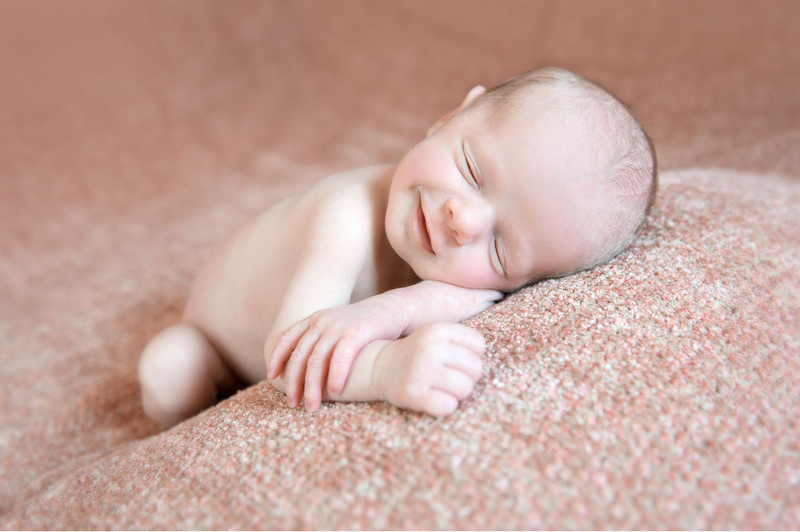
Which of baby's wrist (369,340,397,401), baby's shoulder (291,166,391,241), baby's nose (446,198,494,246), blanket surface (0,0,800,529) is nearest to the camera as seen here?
blanket surface (0,0,800,529)

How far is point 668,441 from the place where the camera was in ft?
1.95

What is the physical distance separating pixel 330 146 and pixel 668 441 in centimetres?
182

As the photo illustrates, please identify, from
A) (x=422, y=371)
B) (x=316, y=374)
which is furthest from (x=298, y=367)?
(x=422, y=371)

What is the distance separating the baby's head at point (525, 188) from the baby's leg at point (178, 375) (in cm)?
44

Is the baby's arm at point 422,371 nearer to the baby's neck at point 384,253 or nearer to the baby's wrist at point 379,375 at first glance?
the baby's wrist at point 379,375

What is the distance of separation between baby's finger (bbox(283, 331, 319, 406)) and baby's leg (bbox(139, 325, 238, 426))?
388 millimetres

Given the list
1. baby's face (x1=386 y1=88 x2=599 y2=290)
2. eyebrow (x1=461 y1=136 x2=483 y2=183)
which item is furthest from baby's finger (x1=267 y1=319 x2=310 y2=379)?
eyebrow (x1=461 y1=136 x2=483 y2=183)

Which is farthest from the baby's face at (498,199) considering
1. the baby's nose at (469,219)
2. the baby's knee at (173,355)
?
the baby's knee at (173,355)

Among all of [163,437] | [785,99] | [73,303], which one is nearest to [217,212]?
[73,303]

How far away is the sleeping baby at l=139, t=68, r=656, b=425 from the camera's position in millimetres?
780

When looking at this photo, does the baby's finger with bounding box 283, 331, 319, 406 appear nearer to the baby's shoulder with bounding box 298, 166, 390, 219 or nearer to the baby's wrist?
the baby's wrist

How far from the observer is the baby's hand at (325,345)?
2.38ft

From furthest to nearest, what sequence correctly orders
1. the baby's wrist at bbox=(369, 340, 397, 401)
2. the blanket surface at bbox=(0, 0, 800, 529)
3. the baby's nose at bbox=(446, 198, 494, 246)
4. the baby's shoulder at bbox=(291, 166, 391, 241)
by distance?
1. the baby's shoulder at bbox=(291, 166, 391, 241)
2. the baby's nose at bbox=(446, 198, 494, 246)
3. the baby's wrist at bbox=(369, 340, 397, 401)
4. the blanket surface at bbox=(0, 0, 800, 529)

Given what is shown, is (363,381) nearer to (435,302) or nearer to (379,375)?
(379,375)
